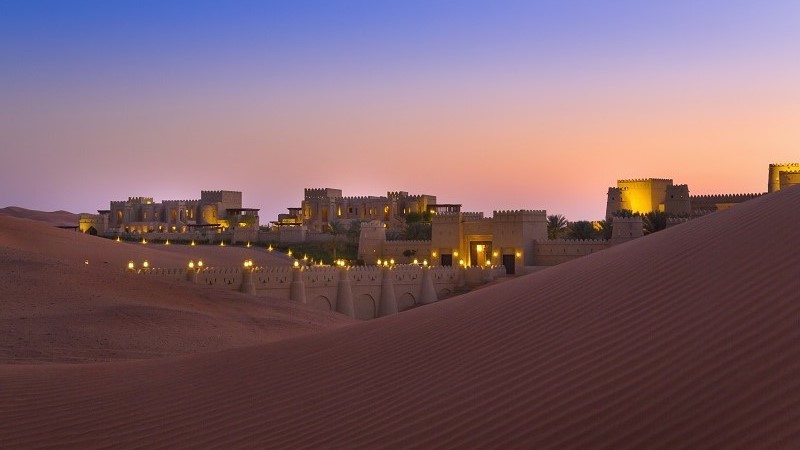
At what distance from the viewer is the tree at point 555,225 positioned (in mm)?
54188

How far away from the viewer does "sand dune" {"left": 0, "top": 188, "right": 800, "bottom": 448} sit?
16.4 feet

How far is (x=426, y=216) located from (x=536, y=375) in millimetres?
70108

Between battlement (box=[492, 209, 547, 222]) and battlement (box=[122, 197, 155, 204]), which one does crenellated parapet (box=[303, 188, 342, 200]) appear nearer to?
battlement (box=[122, 197, 155, 204])

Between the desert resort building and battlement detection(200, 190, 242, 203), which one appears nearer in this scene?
the desert resort building

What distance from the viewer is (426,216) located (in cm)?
7625

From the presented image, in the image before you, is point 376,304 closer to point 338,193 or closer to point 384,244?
point 384,244

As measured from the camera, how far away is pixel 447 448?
547 centimetres

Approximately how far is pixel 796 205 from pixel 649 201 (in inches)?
2658

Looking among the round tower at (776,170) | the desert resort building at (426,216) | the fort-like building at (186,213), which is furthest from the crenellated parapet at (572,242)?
the fort-like building at (186,213)

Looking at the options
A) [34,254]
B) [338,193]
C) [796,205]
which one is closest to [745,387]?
[796,205]

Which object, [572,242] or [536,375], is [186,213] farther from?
[536,375]

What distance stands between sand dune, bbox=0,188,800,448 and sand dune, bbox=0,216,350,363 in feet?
13.1

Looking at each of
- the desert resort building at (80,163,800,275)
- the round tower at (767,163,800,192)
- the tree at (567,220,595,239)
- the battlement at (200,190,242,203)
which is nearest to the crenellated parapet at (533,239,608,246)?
the desert resort building at (80,163,800,275)

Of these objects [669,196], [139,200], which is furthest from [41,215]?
[669,196]
